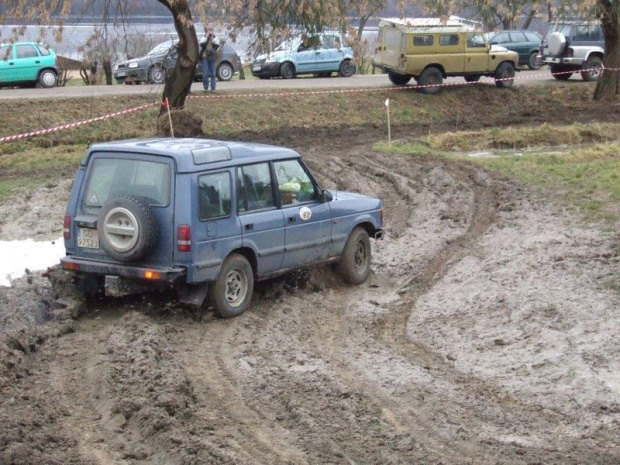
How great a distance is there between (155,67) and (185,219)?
22771 mm

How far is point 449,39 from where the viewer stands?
32219 mm

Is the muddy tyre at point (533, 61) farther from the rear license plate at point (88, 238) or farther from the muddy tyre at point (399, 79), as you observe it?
the rear license plate at point (88, 238)

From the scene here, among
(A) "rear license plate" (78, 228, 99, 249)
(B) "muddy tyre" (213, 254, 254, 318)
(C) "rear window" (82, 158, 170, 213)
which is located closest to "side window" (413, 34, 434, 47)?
(B) "muddy tyre" (213, 254, 254, 318)

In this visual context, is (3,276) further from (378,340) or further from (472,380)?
(472,380)

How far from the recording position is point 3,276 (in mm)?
11211

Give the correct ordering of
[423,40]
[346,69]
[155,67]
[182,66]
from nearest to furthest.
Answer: [182,66] → [155,67] → [423,40] → [346,69]

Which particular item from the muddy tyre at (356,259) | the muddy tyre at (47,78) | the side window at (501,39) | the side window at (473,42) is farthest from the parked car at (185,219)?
the side window at (501,39)

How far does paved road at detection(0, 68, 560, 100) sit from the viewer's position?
28625 millimetres

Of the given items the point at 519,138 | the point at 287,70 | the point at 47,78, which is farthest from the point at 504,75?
the point at 47,78

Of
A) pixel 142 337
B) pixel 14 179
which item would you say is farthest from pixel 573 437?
pixel 14 179

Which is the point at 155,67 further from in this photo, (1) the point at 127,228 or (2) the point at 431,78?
(1) the point at 127,228

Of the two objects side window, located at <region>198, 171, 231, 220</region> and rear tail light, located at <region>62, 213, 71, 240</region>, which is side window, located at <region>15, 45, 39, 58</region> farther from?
side window, located at <region>198, 171, 231, 220</region>

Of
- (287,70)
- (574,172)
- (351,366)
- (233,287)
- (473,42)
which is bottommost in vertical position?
(351,366)

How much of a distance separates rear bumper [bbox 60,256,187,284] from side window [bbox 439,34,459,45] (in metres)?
23.8
